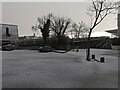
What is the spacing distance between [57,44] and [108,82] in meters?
51.8

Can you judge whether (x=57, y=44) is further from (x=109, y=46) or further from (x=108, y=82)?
(x=108, y=82)

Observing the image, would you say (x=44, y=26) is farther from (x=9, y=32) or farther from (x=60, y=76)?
(x=60, y=76)

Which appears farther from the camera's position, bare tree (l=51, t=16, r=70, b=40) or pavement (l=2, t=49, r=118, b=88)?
bare tree (l=51, t=16, r=70, b=40)

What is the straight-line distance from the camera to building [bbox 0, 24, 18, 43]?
259 ft

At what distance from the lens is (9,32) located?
81750 mm

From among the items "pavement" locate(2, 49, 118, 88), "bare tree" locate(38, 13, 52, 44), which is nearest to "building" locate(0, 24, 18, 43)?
"bare tree" locate(38, 13, 52, 44)

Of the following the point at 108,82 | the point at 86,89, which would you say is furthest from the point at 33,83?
the point at 108,82

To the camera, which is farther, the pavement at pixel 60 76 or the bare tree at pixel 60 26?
the bare tree at pixel 60 26

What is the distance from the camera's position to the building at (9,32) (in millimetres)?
78912

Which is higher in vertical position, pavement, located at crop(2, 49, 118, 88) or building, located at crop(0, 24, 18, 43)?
building, located at crop(0, 24, 18, 43)

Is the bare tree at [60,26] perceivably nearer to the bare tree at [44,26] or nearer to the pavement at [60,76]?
the bare tree at [44,26]

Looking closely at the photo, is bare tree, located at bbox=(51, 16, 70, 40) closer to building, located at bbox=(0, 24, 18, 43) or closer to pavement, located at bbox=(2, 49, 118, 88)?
building, located at bbox=(0, 24, 18, 43)

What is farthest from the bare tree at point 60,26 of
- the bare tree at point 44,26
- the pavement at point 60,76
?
the pavement at point 60,76

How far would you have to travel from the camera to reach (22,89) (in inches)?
387
